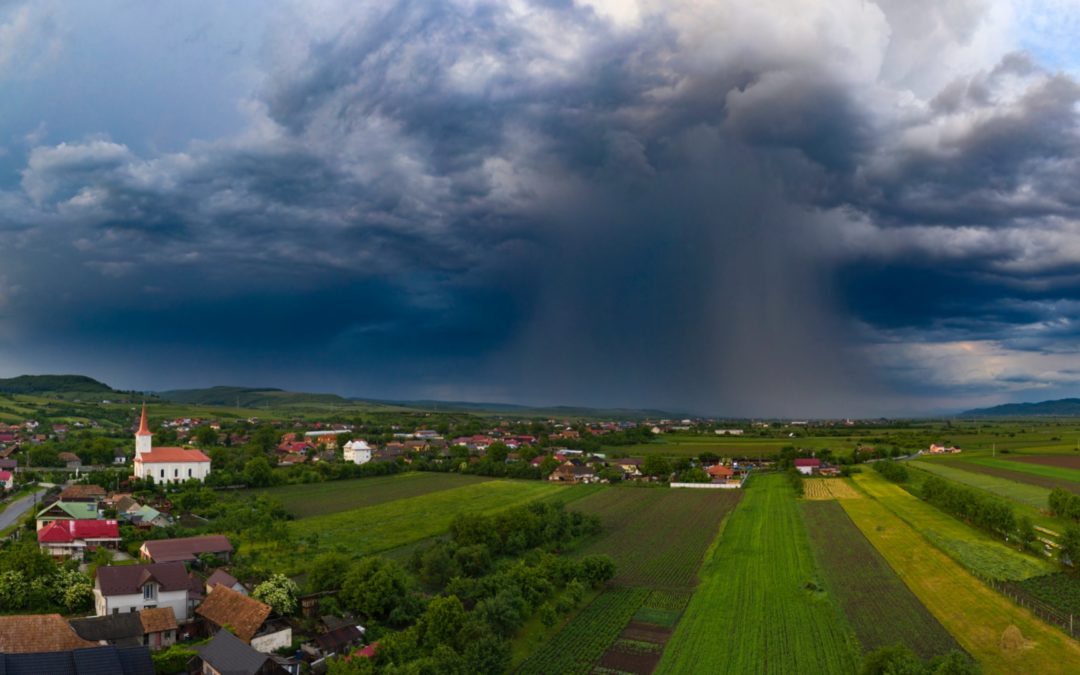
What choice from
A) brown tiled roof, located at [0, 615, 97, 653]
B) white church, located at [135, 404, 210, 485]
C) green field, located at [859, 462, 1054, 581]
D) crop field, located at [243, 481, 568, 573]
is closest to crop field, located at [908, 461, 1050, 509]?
green field, located at [859, 462, 1054, 581]

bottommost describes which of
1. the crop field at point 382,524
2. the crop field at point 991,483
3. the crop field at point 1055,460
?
the crop field at point 382,524

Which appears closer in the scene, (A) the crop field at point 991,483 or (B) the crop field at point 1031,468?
(A) the crop field at point 991,483

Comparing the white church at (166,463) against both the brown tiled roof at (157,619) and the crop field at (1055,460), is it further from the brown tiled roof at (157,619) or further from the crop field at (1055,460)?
the crop field at (1055,460)

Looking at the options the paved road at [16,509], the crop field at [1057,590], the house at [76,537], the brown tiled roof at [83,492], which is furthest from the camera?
the brown tiled roof at [83,492]

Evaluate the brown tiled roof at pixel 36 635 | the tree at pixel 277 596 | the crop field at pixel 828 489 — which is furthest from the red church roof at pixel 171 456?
the crop field at pixel 828 489

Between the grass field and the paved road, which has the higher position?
the grass field

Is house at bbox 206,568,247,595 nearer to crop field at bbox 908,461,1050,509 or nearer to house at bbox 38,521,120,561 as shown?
house at bbox 38,521,120,561
